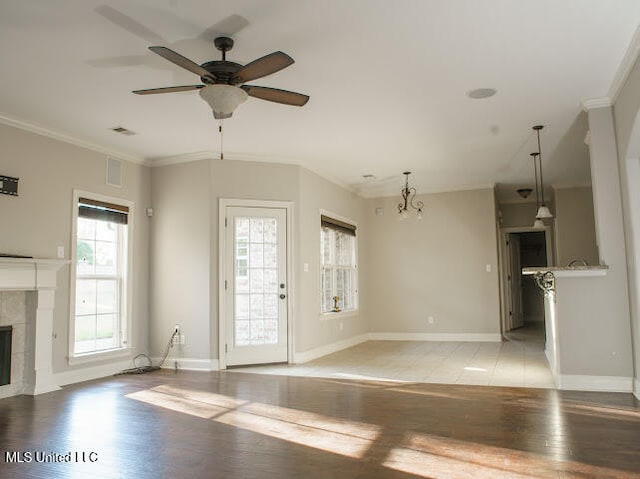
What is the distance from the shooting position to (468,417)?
374 cm

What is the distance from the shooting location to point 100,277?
19.0ft

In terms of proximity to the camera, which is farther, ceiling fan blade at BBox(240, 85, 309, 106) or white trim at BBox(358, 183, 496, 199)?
white trim at BBox(358, 183, 496, 199)

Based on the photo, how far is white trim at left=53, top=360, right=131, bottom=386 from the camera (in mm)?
5191

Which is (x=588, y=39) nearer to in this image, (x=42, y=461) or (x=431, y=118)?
(x=431, y=118)

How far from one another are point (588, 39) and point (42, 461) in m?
4.40

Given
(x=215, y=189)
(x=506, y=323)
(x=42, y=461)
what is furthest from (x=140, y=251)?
(x=506, y=323)

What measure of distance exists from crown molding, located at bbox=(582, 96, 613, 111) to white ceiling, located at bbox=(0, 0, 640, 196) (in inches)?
3.6

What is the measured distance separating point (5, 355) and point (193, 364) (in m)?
2.01

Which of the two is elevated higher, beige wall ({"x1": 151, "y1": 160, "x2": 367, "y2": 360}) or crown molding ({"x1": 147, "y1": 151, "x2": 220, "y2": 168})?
crown molding ({"x1": 147, "y1": 151, "x2": 220, "y2": 168})

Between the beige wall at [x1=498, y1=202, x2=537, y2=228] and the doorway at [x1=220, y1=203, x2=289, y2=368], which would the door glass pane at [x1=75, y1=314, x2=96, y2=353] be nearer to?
the doorway at [x1=220, y1=203, x2=289, y2=368]

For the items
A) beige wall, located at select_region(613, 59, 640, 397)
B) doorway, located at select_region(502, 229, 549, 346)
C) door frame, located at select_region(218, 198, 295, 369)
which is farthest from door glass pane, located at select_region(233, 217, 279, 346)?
doorway, located at select_region(502, 229, 549, 346)

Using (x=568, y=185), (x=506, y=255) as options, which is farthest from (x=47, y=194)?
(x=506, y=255)

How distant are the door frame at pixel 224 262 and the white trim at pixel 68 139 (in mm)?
1217

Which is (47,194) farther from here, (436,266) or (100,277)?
(436,266)
